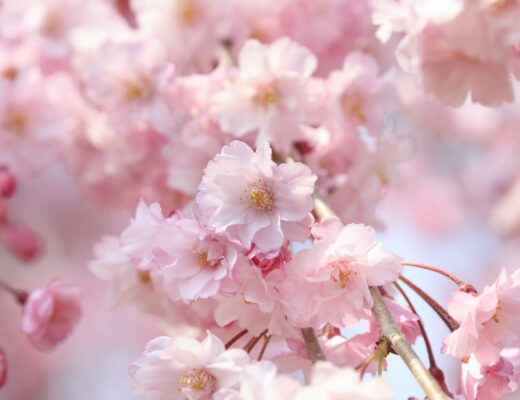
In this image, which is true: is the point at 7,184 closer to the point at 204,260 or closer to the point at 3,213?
the point at 3,213

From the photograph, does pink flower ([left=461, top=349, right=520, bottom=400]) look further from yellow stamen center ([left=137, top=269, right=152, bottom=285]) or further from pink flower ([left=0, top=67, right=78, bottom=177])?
pink flower ([left=0, top=67, right=78, bottom=177])

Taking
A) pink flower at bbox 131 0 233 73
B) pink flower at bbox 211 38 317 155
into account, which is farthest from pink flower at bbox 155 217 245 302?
pink flower at bbox 131 0 233 73

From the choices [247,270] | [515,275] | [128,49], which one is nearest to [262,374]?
[247,270]

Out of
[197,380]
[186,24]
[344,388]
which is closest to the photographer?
[344,388]

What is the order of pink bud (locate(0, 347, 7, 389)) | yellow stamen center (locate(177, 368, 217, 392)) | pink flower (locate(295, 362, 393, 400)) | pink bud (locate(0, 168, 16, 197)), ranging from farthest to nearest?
pink bud (locate(0, 168, 16, 197)) → pink bud (locate(0, 347, 7, 389)) → yellow stamen center (locate(177, 368, 217, 392)) → pink flower (locate(295, 362, 393, 400))

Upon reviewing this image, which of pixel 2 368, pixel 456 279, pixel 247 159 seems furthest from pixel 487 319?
pixel 2 368

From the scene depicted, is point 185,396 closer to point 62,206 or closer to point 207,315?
point 207,315
